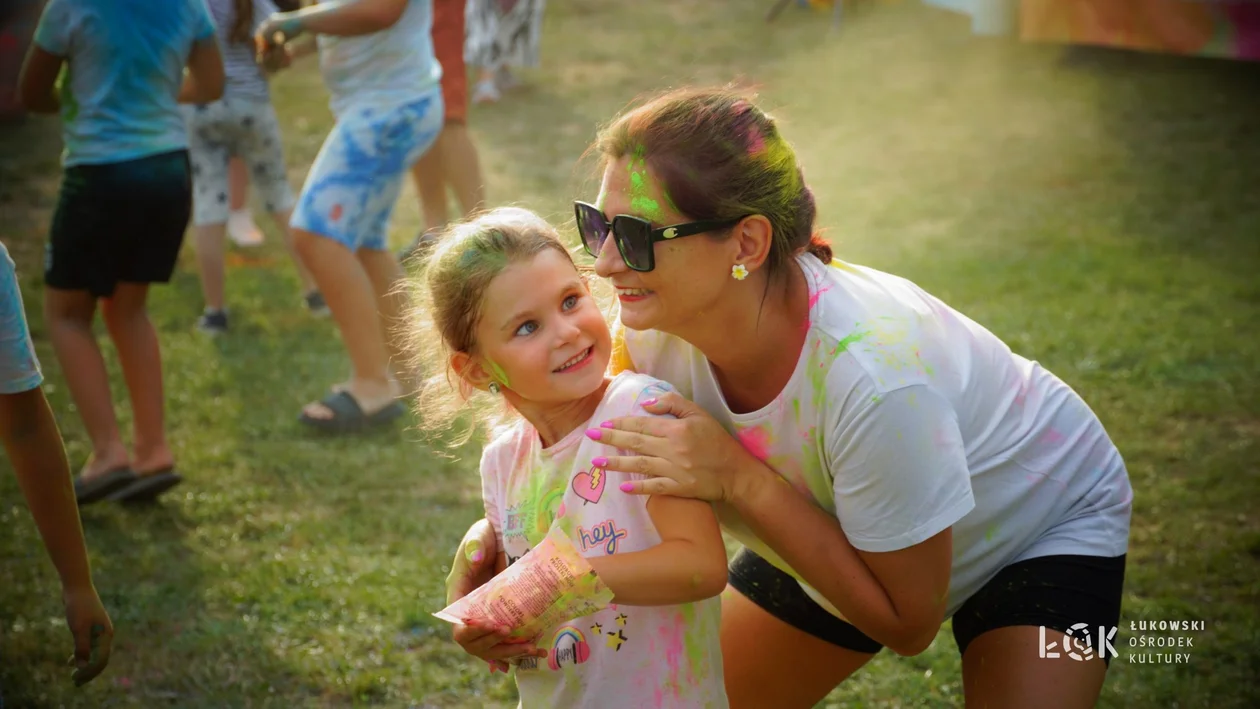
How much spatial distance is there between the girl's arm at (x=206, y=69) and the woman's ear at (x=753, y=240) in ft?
8.99

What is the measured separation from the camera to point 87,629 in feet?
7.52

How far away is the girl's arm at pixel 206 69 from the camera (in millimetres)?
4066

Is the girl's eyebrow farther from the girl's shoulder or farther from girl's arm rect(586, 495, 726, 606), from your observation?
girl's arm rect(586, 495, 726, 606)

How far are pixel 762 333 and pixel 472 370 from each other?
552 mm

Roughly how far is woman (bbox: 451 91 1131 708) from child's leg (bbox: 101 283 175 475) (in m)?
2.28

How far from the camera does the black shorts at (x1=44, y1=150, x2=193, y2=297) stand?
385 centimetres

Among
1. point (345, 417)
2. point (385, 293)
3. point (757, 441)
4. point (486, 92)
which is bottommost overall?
point (486, 92)

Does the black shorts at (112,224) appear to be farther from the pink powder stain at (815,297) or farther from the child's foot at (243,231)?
the child's foot at (243,231)

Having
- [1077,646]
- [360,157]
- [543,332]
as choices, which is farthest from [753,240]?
[360,157]

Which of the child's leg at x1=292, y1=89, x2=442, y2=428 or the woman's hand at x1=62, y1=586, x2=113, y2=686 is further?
the child's leg at x1=292, y1=89, x2=442, y2=428

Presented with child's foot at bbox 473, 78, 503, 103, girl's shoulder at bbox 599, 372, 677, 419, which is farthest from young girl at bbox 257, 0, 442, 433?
child's foot at bbox 473, 78, 503, 103

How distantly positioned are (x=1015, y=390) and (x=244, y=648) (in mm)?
2174

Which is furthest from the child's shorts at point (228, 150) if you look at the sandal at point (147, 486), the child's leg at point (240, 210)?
the sandal at point (147, 486)

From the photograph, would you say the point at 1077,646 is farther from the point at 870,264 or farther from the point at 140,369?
the point at 870,264
